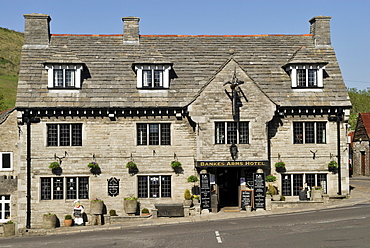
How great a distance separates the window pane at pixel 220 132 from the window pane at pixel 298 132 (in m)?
4.60

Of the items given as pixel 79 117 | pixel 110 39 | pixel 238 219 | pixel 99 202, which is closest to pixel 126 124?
pixel 79 117

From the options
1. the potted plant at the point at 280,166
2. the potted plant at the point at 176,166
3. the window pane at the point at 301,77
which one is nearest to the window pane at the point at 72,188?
the potted plant at the point at 176,166

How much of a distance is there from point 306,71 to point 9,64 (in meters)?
82.1

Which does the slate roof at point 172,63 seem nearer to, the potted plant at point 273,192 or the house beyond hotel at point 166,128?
the house beyond hotel at point 166,128

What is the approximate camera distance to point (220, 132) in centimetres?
2933

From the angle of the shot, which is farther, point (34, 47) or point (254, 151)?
point (34, 47)

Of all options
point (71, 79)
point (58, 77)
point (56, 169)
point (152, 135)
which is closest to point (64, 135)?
point (56, 169)

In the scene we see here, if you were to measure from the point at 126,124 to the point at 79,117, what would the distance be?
2.85 metres

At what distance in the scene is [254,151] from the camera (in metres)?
29.0

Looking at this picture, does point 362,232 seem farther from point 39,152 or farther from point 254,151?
point 39,152

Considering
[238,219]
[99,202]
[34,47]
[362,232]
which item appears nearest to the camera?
[362,232]

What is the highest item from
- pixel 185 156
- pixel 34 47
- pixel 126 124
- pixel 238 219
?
pixel 34 47

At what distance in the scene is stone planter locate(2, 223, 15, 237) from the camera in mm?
28250

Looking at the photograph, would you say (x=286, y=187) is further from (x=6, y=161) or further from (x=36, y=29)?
(x=36, y=29)
